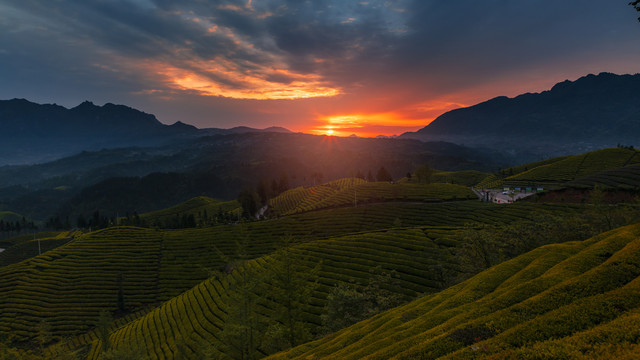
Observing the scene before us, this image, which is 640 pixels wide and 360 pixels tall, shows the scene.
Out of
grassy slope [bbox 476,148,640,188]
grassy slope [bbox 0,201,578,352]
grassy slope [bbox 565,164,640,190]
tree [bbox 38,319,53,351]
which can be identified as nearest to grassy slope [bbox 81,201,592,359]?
tree [bbox 38,319,53,351]

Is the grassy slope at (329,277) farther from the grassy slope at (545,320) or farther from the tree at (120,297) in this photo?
the grassy slope at (545,320)

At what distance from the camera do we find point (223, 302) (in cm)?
6094

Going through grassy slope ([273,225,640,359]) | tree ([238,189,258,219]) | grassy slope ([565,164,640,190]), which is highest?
grassy slope ([273,225,640,359])

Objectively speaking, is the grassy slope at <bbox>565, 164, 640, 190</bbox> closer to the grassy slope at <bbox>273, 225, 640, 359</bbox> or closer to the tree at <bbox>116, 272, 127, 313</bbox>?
the grassy slope at <bbox>273, 225, 640, 359</bbox>

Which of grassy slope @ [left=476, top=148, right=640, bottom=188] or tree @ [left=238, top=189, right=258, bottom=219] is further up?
grassy slope @ [left=476, top=148, right=640, bottom=188]

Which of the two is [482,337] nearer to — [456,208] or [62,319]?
[456,208]

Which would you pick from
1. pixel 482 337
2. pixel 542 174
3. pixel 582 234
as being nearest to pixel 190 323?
pixel 482 337

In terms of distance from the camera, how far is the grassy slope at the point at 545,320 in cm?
1109

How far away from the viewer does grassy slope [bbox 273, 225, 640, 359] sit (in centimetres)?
1109

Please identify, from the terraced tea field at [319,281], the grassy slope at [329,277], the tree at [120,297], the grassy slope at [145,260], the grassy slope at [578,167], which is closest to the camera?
the terraced tea field at [319,281]

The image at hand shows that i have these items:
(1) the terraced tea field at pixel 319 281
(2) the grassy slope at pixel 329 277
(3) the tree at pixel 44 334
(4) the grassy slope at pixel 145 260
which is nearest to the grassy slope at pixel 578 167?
(4) the grassy slope at pixel 145 260

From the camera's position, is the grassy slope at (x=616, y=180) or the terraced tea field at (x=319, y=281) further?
the grassy slope at (x=616, y=180)

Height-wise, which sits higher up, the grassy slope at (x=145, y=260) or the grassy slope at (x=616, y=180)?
the grassy slope at (x=616, y=180)

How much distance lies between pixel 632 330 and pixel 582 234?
113ft
